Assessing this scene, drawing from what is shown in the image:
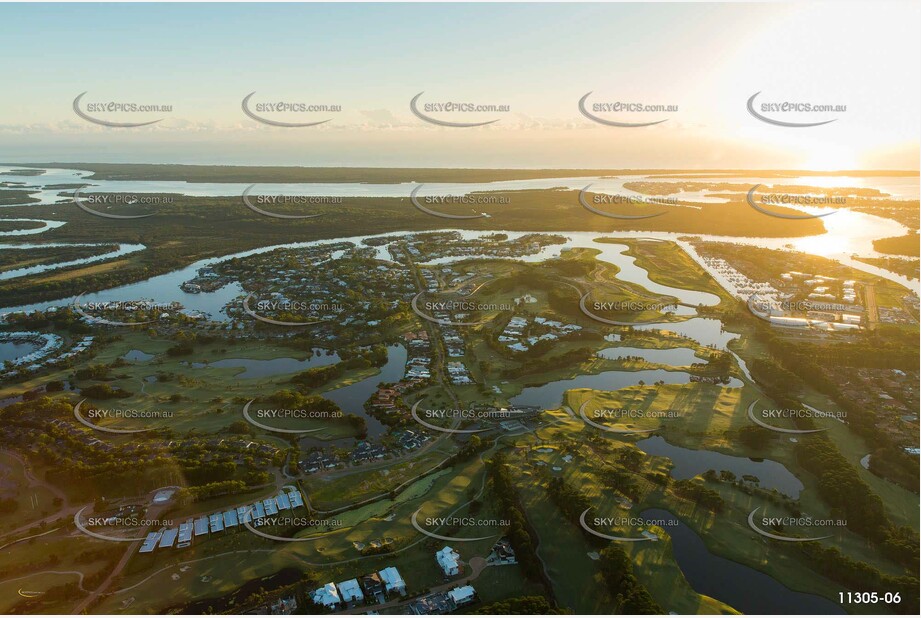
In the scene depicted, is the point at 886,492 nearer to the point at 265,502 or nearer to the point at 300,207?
the point at 265,502

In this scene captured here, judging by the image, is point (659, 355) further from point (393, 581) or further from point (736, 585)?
point (393, 581)

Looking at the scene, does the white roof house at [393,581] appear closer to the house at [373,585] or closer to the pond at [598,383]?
the house at [373,585]

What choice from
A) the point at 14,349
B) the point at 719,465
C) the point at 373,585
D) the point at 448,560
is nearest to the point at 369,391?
the point at 448,560

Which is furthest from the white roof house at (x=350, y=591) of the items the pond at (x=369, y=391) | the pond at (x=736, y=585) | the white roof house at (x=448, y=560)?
the pond at (x=736, y=585)

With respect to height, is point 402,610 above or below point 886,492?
below

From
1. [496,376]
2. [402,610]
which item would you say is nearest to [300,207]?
[496,376]
